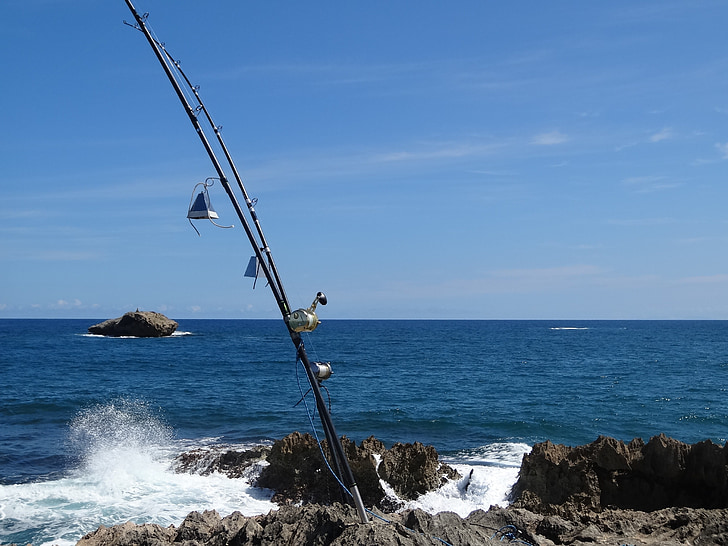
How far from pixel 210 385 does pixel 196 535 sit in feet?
97.6

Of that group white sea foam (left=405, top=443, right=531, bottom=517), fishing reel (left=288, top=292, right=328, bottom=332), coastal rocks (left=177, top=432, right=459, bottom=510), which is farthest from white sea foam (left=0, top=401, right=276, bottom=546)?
fishing reel (left=288, top=292, right=328, bottom=332)

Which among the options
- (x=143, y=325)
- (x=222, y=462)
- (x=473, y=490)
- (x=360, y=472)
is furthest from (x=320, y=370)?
(x=143, y=325)

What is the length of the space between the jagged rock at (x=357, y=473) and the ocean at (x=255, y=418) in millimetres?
426

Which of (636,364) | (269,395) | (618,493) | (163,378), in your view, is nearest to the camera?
(618,493)

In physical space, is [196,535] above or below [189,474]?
above

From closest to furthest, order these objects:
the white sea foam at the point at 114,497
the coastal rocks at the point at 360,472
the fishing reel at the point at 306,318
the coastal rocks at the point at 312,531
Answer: the coastal rocks at the point at 312,531 < the fishing reel at the point at 306,318 < the white sea foam at the point at 114,497 < the coastal rocks at the point at 360,472

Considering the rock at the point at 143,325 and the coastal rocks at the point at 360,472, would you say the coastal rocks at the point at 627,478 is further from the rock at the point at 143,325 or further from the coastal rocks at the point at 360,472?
the rock at the point at 143,325

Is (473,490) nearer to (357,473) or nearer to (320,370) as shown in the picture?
(357,473)

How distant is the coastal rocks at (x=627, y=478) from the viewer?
11.9 m

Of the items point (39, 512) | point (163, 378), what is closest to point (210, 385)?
point (163, 378)

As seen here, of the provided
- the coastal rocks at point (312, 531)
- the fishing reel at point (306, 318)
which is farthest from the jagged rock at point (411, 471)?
the fishing reel at point (306, 318)

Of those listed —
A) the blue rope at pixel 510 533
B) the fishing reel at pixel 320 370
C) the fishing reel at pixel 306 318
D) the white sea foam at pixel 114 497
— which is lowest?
the white sea foam at pixel 114 497

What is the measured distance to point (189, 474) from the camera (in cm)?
1686

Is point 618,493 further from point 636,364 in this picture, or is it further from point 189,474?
point 636,364
